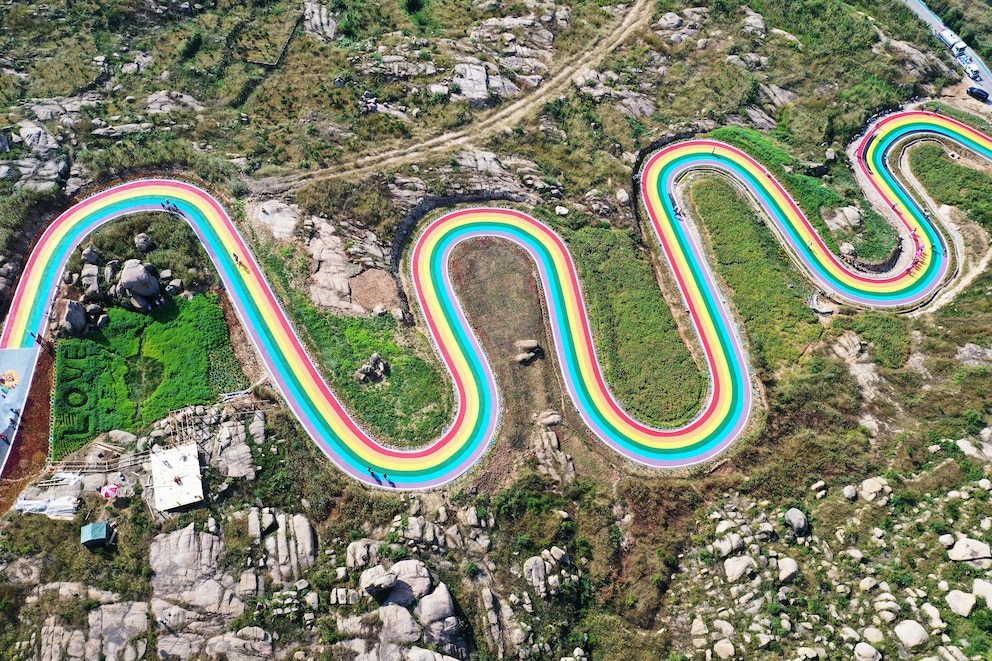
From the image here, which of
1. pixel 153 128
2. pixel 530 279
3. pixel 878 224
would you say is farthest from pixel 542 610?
pixel 153 128

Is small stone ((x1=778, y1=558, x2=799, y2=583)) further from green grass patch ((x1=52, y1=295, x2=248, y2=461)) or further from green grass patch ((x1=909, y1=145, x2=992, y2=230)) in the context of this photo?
green grass patch ((x1=52, y1=295, x2=248, y2=461))

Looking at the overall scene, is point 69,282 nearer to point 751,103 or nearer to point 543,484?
point 543,484

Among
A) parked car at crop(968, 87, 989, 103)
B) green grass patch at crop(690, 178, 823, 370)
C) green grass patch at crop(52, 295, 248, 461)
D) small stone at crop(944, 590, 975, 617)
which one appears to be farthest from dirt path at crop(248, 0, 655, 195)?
small stone at crop(944, 590, 975, 617)

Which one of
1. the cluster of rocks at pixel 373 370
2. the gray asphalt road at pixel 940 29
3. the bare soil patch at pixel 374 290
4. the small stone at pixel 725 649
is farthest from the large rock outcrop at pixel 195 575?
the gray asphalt road at pixel 940 29

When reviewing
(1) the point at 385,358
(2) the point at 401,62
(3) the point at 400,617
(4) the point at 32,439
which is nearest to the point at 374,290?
(1) the point at 385,358

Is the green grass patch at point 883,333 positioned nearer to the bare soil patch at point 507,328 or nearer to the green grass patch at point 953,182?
the green grass patch at point 953,182

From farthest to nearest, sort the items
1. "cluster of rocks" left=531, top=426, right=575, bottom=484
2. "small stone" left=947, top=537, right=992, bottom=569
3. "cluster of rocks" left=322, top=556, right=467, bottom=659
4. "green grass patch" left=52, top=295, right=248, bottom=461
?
"cluster of rocks" left=531, top=426, right=575, bottom=484
"green grass patch" left=52, top=295, right=248, bottom=461
"cluster of rocks" left=322, top=556, right=467, bottom=659
"small stone" left=947, top=537, right=992, bottom=569

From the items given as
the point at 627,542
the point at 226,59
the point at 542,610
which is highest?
the point at 226,59
